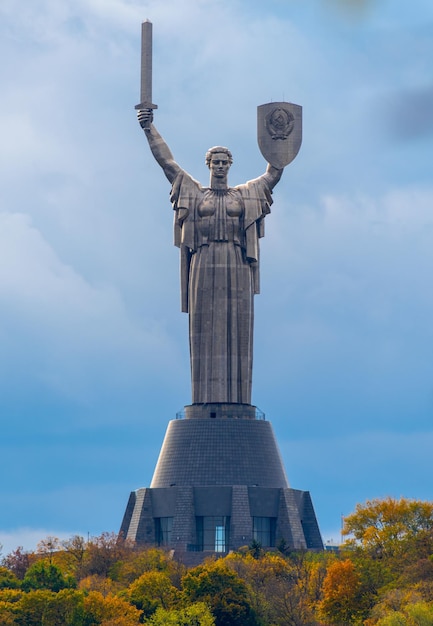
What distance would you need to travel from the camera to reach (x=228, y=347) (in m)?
100

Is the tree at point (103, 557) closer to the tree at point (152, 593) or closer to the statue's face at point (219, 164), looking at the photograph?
the tree at point (152, 593)

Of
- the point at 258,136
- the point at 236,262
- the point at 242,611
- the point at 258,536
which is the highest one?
the point at 258,136

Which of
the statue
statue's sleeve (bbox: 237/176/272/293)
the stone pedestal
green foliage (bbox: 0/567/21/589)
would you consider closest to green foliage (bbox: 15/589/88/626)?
green foliage (bbox: 0/567/21/589)

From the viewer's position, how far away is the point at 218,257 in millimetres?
100125

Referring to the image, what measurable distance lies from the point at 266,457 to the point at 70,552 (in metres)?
10.8

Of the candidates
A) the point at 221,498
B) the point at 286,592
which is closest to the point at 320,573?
the point at 286,592

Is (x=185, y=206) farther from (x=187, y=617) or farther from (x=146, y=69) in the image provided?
(x=187, y=617)

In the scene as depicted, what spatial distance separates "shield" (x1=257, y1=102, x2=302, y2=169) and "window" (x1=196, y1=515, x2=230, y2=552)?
18.6 meters

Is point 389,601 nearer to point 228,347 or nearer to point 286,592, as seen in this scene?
point 286,592

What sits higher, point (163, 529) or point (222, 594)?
point (163, 529)

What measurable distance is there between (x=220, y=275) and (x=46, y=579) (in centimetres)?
2082

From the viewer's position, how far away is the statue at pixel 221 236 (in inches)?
3932

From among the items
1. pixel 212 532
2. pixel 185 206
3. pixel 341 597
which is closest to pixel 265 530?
pixel 212 532

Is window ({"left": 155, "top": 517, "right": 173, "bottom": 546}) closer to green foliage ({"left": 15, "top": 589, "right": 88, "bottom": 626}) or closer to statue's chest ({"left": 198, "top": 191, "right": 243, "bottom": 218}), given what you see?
statue's chest ({"left": 198, "top": 191, "right": 243, "bottom": 218})
